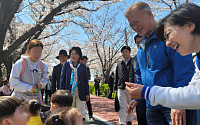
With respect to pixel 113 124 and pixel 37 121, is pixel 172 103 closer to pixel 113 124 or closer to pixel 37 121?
pixel 37 121

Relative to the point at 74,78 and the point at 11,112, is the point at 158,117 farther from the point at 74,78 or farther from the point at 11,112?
the point at 74,78

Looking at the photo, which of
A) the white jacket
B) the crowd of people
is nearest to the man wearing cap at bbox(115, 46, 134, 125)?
the crowd of people

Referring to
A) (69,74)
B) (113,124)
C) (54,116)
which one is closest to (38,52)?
(69,74)

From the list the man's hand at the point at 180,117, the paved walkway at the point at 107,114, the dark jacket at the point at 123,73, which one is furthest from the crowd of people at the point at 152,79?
the paved walkway at the point at 107,114

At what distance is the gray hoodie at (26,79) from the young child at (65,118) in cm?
135

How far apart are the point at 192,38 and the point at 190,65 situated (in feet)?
1.70

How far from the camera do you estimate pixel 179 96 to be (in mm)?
1005

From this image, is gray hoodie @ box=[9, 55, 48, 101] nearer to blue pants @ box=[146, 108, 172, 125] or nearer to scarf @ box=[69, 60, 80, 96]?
scarf @ box=[69, 60, 80, 96]

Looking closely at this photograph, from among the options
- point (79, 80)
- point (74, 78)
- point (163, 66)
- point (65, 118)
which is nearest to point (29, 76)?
point (74, 78)

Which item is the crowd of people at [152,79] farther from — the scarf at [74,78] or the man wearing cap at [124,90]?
the man wearing cap at [124,90]

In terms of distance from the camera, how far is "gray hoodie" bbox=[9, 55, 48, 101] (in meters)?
2.54

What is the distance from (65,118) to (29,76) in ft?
5.22

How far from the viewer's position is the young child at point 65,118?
4.49 feet

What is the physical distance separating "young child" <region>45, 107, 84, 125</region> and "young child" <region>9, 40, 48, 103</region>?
4.42 feet
